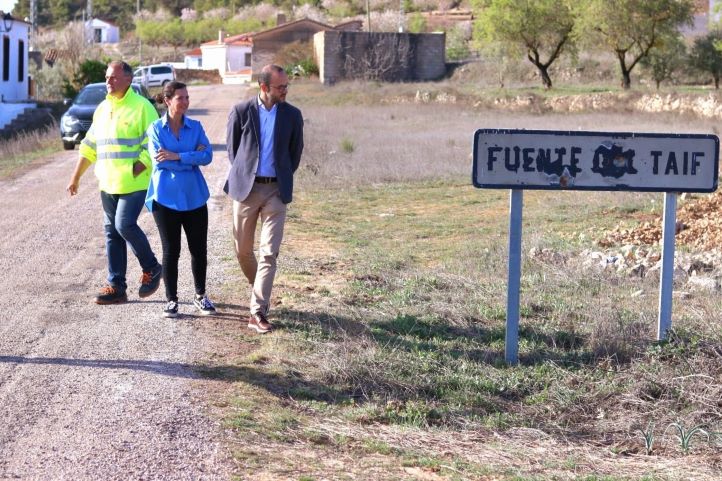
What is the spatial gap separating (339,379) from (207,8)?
393 feet

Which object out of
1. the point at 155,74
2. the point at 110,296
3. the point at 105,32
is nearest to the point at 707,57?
the point at 155,74

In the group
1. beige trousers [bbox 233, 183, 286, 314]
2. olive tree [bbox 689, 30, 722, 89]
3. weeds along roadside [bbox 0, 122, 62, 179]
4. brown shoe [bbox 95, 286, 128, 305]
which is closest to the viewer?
beige trousers [bbox 233, 183, 286, 314]

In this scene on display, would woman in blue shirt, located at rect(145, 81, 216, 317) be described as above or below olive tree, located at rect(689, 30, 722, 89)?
below

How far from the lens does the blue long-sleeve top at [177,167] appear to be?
7.28 m

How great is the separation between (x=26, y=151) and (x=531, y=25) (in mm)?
37204

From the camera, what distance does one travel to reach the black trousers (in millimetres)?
7359

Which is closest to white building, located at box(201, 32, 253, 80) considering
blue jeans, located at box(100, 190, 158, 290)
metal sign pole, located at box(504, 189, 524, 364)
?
blue jeans, located at box(100, 190, 158, 290)

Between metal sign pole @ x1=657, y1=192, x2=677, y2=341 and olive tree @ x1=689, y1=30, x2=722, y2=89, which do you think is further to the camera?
olive tree @ x1=689, y1=30, x2=722, y2=89

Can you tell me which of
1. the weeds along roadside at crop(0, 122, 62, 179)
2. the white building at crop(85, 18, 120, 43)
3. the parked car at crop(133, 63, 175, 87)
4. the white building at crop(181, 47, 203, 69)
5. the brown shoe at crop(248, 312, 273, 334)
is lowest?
the brown shoe at crop(248, 312, 273, 334)

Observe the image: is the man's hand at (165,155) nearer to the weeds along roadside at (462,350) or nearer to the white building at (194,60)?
the weeds along roadside at (462,350)

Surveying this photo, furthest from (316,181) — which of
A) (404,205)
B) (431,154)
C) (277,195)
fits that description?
(277,195)

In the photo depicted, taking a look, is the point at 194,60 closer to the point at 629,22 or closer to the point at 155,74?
the point at 155,74

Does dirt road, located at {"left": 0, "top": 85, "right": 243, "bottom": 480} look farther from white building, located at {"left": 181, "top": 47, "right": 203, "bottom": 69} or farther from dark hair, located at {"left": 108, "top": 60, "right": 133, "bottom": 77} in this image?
white building, located at {"left": 181, "top": 47, "right": 203, "bottom": 69}

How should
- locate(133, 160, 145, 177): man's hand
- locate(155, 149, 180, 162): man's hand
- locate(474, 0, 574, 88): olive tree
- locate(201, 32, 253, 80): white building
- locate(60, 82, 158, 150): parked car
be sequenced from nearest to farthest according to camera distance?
locate(155, 149, 180, 162): man's hand
locate(133, 160, 145, 177): man's hand
locate(60, 82, 158, 150): parked car
locate(474, 0, 574, 88): olive tree
locate(201, 32, 253, 80): white building
